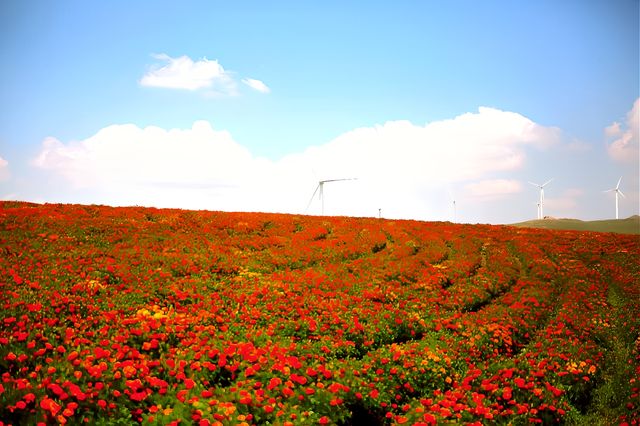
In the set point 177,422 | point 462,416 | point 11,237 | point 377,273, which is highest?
point 11,237

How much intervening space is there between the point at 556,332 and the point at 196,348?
14112 mm

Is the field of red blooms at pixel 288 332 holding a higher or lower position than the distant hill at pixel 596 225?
lower

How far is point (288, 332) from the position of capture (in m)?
14.5

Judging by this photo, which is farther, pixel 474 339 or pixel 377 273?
pixel 377 273

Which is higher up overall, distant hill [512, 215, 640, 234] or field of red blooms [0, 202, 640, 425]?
distant hill [512, 215, 640, 234]

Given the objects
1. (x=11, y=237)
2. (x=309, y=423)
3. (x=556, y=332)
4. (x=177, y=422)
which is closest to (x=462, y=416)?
(x=309, y=423)

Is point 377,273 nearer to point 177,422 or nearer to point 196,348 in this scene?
point 196,348

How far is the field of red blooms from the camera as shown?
9.73 m

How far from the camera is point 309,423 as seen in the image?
9.27 metres

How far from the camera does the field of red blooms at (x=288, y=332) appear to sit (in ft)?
31.9

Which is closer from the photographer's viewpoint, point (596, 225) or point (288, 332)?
point (288, 332)

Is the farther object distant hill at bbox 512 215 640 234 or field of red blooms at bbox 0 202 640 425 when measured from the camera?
distant hill at bbox 512 215 640 234

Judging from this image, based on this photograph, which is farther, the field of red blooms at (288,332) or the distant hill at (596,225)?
the distant hill at (596,225)

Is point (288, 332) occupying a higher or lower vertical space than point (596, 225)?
lower
